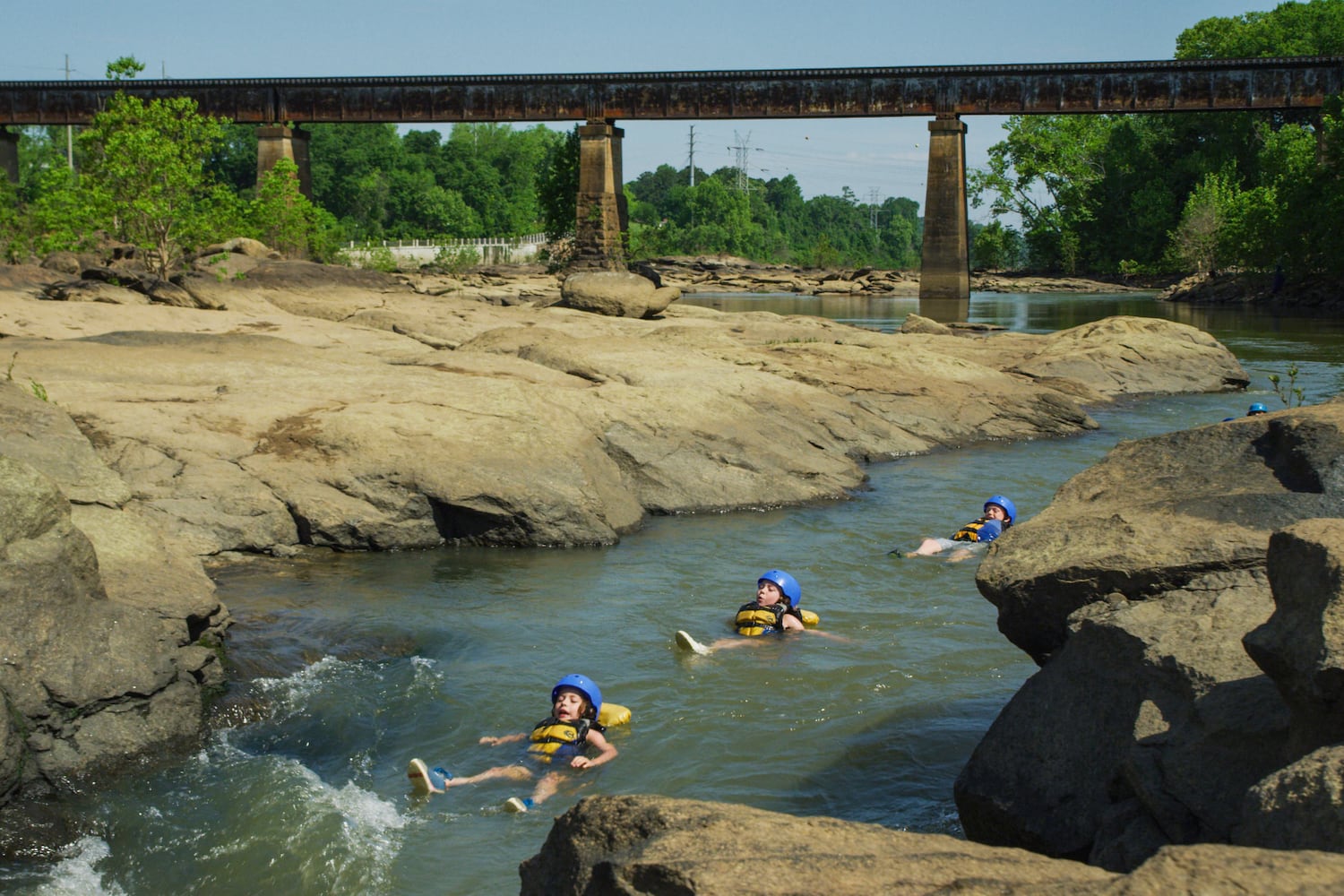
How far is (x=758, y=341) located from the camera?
19.6 metres

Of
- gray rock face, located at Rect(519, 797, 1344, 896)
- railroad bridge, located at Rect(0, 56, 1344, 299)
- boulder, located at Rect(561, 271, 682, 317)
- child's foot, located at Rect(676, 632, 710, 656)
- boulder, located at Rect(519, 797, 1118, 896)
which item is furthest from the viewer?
railroad bridge, located at Rect(0, 56, 1344, 299)

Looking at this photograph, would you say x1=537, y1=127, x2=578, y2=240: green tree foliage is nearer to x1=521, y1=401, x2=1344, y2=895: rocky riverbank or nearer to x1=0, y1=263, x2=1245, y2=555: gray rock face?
x1=0, y1=263, x2=1245, y2=555: gray rock face

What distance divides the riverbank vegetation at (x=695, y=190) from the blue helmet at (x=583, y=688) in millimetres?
17893

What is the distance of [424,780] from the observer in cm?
583

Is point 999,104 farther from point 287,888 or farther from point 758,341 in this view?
point 287,888

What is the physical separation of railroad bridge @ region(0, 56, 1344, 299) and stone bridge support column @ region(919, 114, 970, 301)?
4 centimetres

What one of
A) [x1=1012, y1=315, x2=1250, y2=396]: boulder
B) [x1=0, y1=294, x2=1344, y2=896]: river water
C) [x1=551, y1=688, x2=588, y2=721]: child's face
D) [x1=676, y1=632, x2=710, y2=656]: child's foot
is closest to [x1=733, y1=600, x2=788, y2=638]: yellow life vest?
[x1=0, y1=294, x2=1344, y2=896]: river water

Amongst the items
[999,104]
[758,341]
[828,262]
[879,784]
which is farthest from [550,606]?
[828,262]

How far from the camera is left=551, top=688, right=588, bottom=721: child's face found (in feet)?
21.1

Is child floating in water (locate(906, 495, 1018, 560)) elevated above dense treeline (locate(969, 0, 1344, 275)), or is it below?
below

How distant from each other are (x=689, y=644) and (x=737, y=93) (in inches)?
1436

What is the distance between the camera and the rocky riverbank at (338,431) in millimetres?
5980

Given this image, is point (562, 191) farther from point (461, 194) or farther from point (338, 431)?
point (461, 194)

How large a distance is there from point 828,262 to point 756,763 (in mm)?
77859
